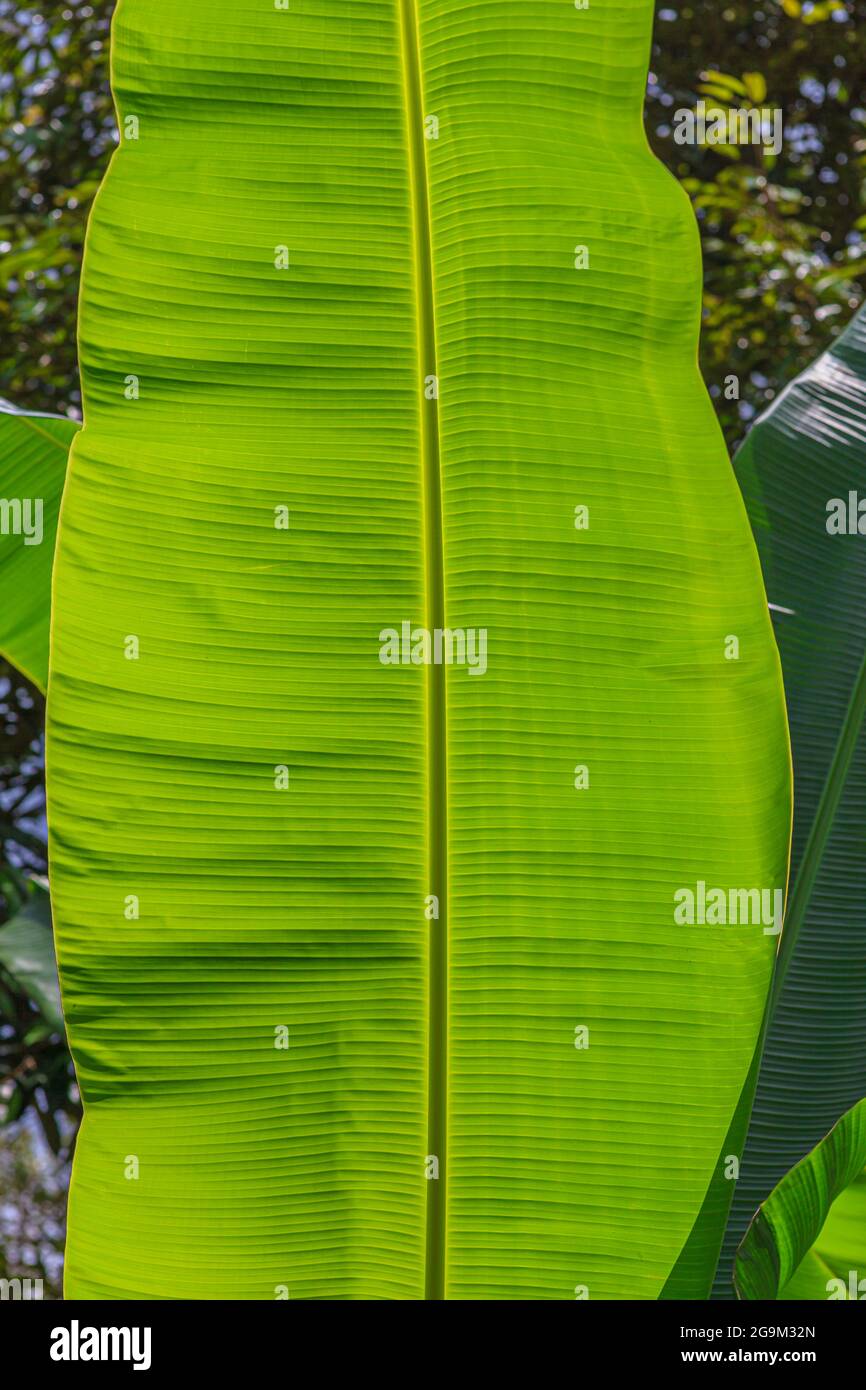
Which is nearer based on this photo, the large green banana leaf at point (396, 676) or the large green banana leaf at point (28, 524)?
the large green banana leaf at point (396, 676)

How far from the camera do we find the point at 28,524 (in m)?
1.04

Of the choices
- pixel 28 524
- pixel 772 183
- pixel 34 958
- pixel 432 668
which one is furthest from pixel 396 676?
pixel 772 183

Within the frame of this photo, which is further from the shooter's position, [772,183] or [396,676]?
[772,183]

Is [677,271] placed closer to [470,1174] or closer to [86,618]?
[86,618]

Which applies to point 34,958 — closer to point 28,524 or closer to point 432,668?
point 28,524

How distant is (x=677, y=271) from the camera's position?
845mm

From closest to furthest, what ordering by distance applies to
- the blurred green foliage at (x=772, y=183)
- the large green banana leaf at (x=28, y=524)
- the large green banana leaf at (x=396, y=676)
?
the large green banana leaf at (x=396, y=676), the large green banana leaf at (x=28, y=524), the blurred green foliage at (x=772, y=183)

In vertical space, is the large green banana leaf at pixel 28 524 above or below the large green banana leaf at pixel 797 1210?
above

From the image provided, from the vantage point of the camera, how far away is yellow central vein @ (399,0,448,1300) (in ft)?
2.68

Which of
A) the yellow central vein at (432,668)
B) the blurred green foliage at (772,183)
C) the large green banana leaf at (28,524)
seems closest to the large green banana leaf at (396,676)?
the yellow central vein at (432,668)

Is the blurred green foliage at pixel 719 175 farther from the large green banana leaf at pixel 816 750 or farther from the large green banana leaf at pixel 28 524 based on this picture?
the large green banana leaf at pixel 28 524

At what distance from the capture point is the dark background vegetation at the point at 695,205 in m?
2.39

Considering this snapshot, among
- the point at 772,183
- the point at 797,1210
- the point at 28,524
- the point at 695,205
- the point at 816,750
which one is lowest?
the point at 797,1210

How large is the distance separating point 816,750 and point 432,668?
0.48 meters
